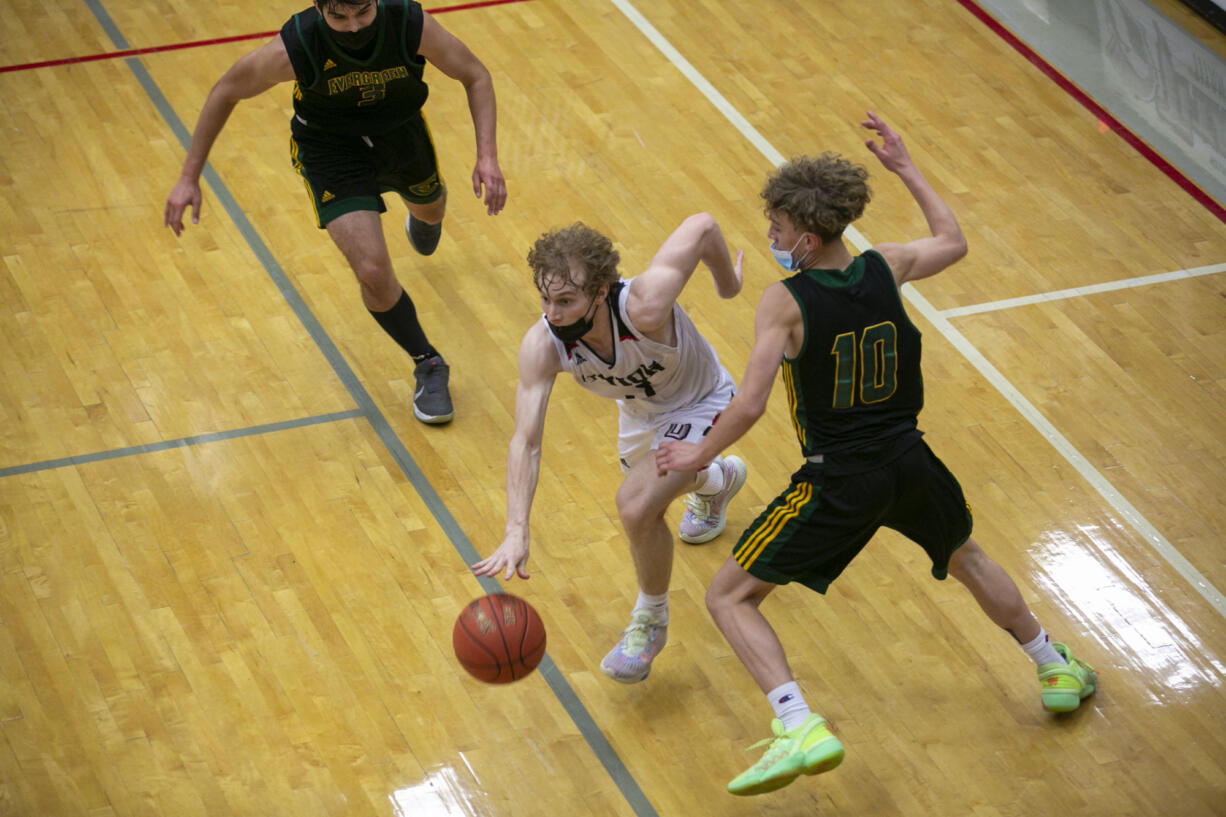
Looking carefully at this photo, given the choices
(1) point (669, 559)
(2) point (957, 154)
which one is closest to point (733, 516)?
(1) point (669, 559)

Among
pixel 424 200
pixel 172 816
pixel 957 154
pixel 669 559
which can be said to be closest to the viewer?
pixel 172 816

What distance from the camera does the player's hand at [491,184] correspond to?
5250 millimetres

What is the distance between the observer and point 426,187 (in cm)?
577

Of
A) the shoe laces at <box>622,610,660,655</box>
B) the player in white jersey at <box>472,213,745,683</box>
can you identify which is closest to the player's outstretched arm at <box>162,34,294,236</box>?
the player in white jersey at <box>472,213,745,683</box>

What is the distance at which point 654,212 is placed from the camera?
680 centimetres

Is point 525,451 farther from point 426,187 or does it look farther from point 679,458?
point 426,187

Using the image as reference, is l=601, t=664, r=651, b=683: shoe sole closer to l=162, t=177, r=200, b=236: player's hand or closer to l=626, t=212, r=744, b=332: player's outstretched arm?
l=626, t=212, r=744, b=332: player's outstretched arm

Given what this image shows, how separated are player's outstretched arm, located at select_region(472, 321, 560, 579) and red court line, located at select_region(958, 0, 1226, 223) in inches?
170

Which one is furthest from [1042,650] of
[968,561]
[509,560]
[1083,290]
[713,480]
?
[1083,290]

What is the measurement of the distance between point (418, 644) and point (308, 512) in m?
0.77

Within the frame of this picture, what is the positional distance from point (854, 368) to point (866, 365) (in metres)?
0.04

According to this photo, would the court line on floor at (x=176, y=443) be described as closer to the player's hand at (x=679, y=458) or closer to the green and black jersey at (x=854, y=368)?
the player's hand at (x=679, y=458)

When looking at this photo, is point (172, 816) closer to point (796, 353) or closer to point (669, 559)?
point (669, 559)

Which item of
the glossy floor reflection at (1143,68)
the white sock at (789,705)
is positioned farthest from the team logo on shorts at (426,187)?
the glossy floor reflection at (1143,68)
